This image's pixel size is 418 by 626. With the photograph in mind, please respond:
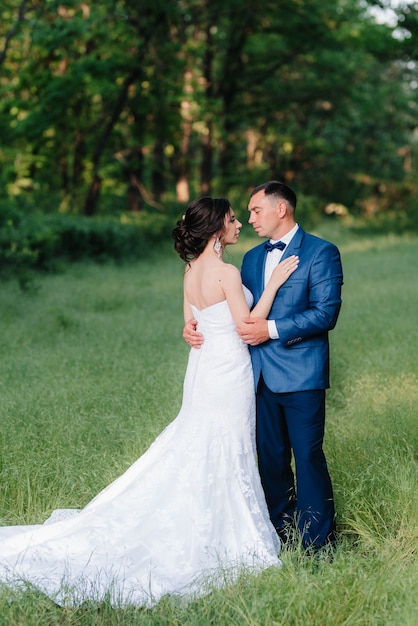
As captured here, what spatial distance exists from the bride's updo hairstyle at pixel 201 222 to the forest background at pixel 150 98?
9419mm

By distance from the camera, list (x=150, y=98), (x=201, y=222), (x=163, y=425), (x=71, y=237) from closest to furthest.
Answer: (x=201, y=222) → (x=163, y=425) → (x=71, y=237) → (x=150, y=98)

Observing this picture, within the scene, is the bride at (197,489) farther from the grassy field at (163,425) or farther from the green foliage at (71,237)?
the green foliage at (71,237)

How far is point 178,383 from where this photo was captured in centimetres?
773

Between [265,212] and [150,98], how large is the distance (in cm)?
2158

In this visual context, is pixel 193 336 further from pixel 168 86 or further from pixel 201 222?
pixel 168 86

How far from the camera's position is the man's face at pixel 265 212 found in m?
4.64

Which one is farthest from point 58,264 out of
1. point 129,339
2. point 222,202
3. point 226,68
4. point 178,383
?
point 226,68

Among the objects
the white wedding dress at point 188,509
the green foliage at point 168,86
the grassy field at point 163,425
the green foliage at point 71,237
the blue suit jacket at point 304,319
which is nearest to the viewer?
the grassy field at point 163,425

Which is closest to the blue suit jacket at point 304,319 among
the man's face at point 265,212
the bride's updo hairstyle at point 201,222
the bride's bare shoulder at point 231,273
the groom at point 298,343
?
the groom at point 298,343

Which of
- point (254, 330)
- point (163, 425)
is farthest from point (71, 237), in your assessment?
point (254, 330)

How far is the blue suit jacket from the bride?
9cm

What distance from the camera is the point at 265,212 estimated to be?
4656 millimetres

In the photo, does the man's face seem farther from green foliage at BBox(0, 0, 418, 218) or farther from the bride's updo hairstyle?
green foliage at BBox(0, 0, 418, 218)

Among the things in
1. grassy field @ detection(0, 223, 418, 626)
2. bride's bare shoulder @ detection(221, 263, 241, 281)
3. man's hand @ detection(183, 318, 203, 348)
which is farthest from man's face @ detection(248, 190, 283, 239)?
grassy field @ detection(0, 223, 418, 626)
